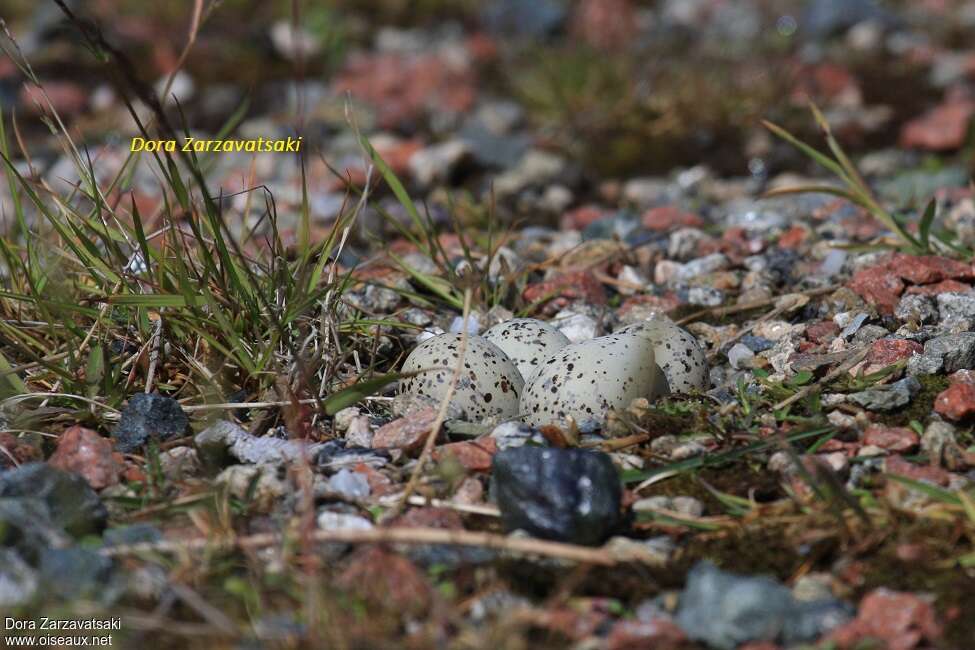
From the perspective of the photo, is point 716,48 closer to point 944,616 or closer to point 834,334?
point 834,334

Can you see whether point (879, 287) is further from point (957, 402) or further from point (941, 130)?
point (941, 130)

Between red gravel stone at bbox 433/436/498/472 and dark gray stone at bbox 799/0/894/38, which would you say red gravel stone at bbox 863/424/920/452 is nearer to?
red gravel stone at bbox 433/436/498/472

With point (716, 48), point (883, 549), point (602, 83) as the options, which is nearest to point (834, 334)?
point (883, 549)

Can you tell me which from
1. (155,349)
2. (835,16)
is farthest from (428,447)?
Answer: (835,16)

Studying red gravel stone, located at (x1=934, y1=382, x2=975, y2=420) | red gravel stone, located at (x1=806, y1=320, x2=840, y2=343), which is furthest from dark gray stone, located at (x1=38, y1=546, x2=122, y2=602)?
red gravel stone, located at (x1=806, y1=320, x2=840, y2=343)

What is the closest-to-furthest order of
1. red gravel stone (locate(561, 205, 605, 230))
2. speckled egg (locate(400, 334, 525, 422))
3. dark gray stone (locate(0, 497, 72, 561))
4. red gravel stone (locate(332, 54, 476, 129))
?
1. dark gray stone (locate(0, 497, 72, 561))
2. speckled egg (locate(400, 334, 525, 422))
3. red gravel stone (locate(561, 205, 605, 230))
4. red gravel stone (locate(332, 54, 476, 129))

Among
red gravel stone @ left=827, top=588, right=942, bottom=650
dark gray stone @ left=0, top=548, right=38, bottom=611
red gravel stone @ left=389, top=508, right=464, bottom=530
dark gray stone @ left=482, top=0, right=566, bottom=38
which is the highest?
dark gray stone @ left=482, top=0, right=566, bottom=38

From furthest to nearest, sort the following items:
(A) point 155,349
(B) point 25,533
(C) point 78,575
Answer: (A) point 155,349 < (B) point 25,533 < (C) point 78,575
